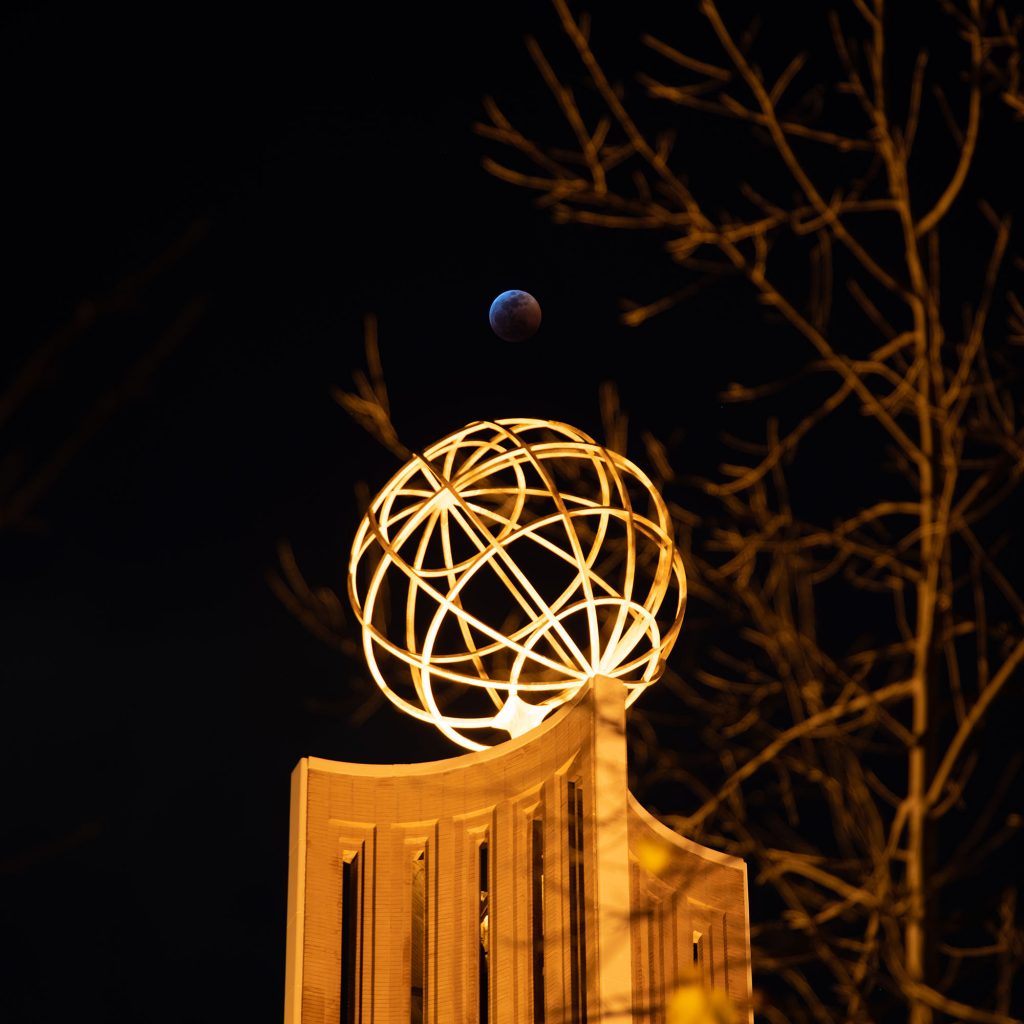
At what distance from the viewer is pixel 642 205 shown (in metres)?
6.63

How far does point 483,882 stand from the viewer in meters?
16.0

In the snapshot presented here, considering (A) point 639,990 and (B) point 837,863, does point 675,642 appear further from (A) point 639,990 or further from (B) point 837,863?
(B) point 837,863

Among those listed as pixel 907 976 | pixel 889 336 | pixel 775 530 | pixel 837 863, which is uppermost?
pixel 889 336

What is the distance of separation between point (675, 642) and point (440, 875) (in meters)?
2.59

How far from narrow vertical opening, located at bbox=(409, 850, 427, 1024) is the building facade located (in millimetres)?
15

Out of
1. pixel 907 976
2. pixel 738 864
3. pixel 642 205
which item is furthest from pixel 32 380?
pixel 738 864

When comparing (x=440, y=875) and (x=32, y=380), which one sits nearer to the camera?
(x=32, y=380)

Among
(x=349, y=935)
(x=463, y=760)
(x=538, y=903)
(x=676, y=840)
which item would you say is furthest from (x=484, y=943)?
(x=676, y=840)

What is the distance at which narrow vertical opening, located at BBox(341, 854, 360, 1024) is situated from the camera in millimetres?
15375

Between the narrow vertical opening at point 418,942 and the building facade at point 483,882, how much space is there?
0.05 ft

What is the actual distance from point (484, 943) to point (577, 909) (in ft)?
5.18

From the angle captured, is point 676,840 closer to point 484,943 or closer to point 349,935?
point 484,943

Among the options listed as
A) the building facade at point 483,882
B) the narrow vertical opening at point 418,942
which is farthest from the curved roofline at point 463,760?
the narrow vertical opening at point 418,942

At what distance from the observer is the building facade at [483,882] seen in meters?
14.0
